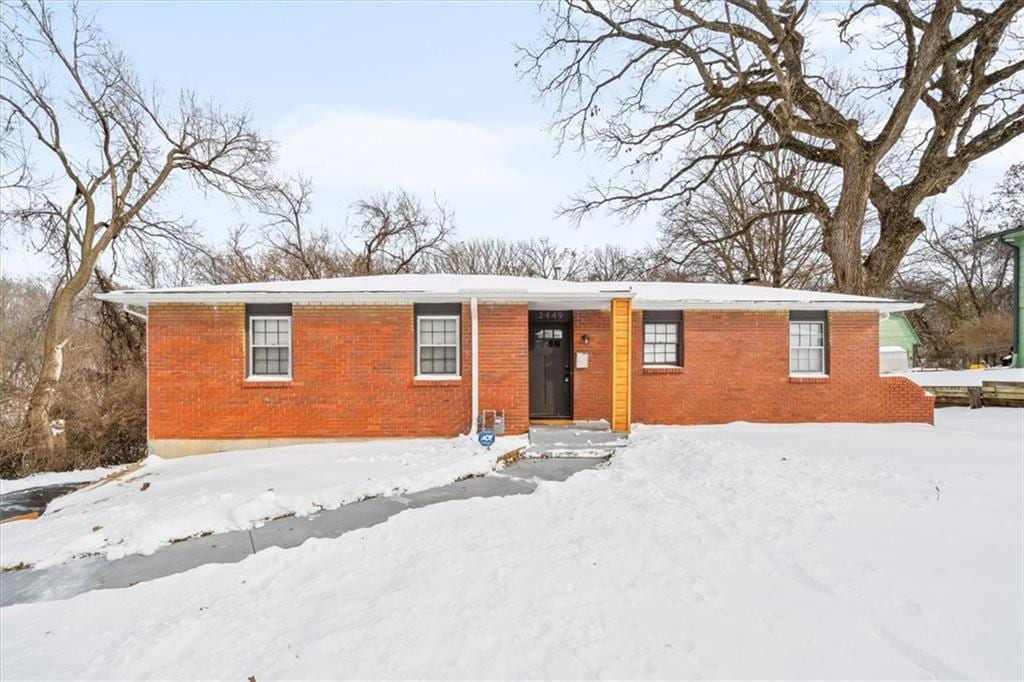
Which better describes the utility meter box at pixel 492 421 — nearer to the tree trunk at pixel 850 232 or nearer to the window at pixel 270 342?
the window at pixel 270 342

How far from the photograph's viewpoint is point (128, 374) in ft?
40.5

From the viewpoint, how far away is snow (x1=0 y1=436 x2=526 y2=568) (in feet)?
18.1

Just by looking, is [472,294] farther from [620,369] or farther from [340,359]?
[620,369]

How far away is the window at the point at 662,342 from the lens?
34.4ft

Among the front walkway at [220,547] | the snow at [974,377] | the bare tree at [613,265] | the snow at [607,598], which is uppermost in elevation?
the bare tree at [613,265]

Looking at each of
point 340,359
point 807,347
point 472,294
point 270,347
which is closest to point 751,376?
point 807,347

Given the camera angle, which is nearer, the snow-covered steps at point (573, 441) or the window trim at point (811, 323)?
the snow-covered steps at point (573, 441)

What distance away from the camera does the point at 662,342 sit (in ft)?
34.6

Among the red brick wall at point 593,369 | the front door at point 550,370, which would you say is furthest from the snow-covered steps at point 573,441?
the front door at point 550,370

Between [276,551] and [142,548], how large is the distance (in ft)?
5.73

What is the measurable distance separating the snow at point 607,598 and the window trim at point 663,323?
465 cm

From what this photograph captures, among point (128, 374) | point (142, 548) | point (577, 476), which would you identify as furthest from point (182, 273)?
point (577, 476)

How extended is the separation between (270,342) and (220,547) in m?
5.03

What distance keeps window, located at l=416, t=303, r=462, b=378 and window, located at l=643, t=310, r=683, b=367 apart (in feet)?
13.9
